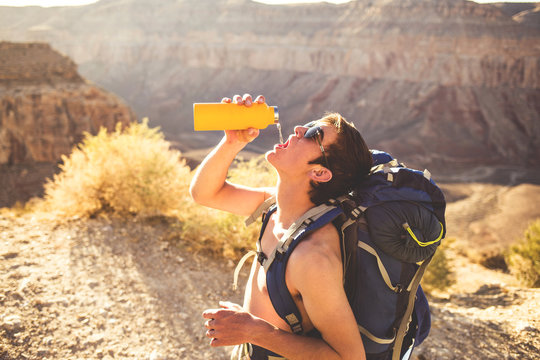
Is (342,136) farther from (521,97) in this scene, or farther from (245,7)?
(245,7)

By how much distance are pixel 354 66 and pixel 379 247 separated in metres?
50.7

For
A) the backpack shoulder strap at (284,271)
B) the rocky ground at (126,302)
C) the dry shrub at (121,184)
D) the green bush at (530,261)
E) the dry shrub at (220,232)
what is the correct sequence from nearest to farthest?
the backpack shoulder strap at (284,271), the rocky ground at (126,302), the dry shrub at (220,232), the dry shrub at (121,184), the green bush at (530,261)

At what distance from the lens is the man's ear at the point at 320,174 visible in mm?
1590

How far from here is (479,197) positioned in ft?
88.1

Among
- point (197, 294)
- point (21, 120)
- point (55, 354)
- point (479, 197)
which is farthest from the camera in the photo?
point (479, 197)

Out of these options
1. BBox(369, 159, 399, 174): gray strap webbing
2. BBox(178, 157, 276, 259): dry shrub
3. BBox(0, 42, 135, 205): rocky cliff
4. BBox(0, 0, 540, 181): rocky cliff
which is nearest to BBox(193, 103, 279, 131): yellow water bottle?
BBox(369, 159, 399, 174): gray strap webbing

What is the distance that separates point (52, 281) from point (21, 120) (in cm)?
2163

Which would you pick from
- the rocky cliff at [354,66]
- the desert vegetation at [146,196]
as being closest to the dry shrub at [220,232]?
the desert vegetation at [146,196]

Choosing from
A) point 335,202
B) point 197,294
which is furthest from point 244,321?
point 197,294

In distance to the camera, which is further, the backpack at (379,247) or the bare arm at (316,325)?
the backpack at (379,247)

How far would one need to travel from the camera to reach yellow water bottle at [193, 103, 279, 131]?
1750mm

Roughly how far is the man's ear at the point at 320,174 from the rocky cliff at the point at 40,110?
20.8 m

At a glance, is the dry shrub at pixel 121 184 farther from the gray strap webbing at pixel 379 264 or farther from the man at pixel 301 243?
the gray strap webbing at pixel 379 264

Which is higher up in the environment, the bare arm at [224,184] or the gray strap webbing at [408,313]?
the bare arm at [224,184]
